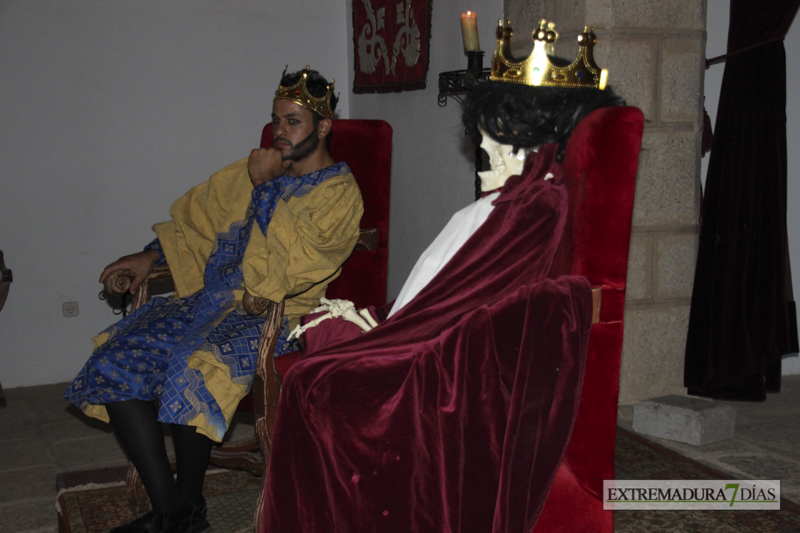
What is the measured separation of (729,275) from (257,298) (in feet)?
6.29

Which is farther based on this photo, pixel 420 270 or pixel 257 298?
pixel 257 298

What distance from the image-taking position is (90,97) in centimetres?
349

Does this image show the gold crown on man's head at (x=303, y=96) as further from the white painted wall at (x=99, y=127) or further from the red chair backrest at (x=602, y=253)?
the white painted wall at (x=99, y=127)

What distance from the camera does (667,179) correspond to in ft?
9.28

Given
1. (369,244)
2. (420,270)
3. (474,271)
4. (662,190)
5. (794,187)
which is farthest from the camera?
(794,187)

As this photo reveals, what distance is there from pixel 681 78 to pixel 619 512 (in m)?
1.64

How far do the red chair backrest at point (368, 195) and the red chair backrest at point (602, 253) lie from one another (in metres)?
1.17

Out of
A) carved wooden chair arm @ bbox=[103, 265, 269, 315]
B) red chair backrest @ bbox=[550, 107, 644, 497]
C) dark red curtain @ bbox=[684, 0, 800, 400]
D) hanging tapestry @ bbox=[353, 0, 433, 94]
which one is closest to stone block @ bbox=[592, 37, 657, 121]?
dark red curtain @ bbox=[684, 0, 800, 400]

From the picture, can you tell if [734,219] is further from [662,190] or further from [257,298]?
[257,298]

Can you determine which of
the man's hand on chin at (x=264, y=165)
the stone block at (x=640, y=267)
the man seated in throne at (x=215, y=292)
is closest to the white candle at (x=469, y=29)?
the man seated in throne at (x=215, y=292)

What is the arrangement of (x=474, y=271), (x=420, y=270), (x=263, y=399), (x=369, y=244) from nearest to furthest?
(x=474, y=271)
(x=420, y=270)
(x=263, y=399)
(x=369, y=244)

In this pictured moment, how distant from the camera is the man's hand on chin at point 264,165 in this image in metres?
2.24

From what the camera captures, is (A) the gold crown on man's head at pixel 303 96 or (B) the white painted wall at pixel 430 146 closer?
(A) the gold crown on man's head at pixel 303 96

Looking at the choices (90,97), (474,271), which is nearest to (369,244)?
(474,271)
